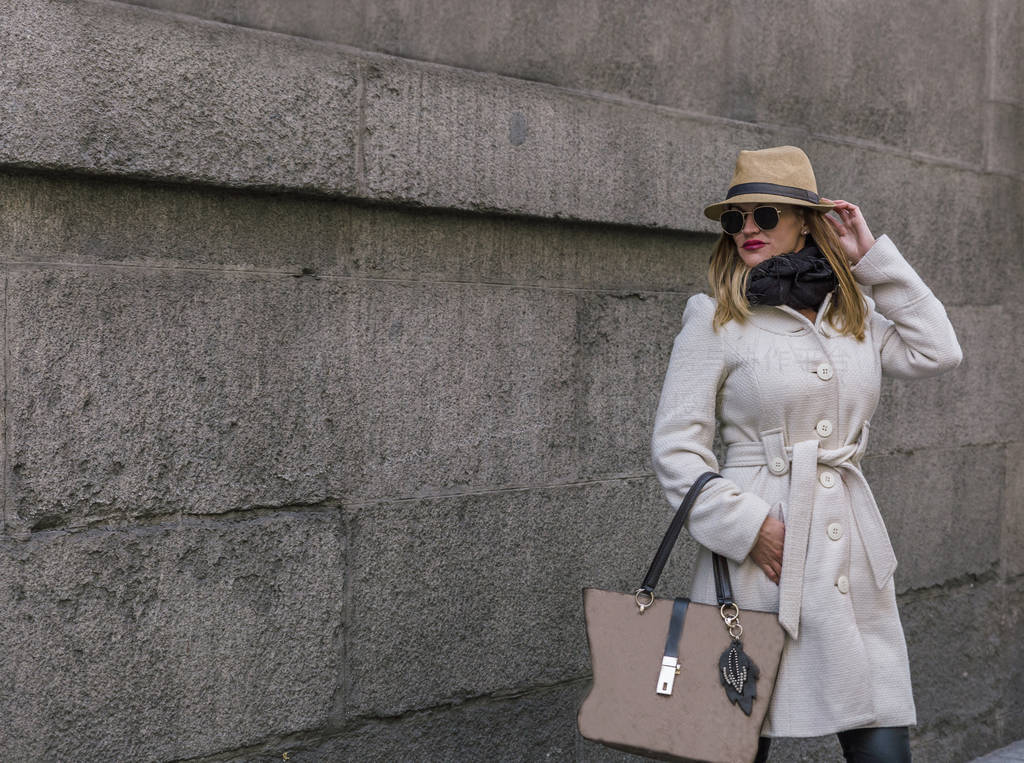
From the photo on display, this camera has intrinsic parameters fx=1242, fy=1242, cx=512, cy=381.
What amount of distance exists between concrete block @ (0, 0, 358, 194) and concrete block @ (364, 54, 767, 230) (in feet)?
0.50

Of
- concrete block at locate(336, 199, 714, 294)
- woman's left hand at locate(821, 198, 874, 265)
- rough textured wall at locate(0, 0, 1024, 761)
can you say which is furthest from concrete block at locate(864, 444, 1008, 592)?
woman's left hand at locate(821, 198, 874, 265)

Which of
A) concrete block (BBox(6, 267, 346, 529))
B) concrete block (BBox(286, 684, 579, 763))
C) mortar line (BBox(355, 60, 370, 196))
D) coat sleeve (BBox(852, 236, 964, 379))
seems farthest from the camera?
concrete block (BBox(286, 684, 579, 763))

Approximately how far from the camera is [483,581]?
3.85 m

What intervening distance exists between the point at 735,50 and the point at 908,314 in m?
1.66

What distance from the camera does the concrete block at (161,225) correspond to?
2969 millimetres

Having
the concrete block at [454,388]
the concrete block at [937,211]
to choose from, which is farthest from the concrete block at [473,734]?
the concrete block at [937,211]

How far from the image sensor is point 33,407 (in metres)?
2.94

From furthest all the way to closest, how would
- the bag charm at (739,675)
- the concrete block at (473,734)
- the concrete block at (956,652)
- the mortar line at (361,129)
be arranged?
the concrete block at (956,652) < the concrete block at (473,734) < the mortar line at (361,129) < the bag charm at (739,675)

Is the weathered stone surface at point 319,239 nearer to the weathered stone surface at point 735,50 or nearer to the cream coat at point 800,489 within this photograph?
the weathered stone surface at point 735,50

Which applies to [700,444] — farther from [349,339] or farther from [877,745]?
[349,339]

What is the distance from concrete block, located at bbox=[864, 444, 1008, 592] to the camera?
5215 mm

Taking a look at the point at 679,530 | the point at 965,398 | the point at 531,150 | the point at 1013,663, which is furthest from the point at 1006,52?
the point at 679,530

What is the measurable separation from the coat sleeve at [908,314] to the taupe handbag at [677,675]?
0.88m

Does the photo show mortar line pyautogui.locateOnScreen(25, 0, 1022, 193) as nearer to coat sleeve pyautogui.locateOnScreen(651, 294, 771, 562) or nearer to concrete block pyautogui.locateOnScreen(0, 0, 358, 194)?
concrete block pyautogui.locateOnScreen(0, 0, 358, 194)
